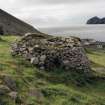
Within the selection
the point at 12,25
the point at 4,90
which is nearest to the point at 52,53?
the point at 4,90

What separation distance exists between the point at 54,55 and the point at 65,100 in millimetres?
8862

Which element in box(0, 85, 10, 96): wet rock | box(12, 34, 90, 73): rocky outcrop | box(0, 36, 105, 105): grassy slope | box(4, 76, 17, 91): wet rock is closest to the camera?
box(0, 85, 10, 96): wet rock

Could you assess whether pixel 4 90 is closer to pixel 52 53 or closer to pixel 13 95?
pixel 13 95

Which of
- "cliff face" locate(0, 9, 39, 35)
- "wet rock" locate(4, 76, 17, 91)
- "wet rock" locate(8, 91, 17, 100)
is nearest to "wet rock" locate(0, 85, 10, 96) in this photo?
"wet rock" locate(8, 91, 17, 100)

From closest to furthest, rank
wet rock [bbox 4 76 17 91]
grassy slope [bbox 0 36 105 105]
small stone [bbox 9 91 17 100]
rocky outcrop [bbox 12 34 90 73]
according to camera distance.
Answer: small stone [bbox 9 91 17 100] → wet rock [bbox 4 76 17 91] → grassy slope [bbox 0 36 105 105] → rocky outcrop [bbox 12 34 90 73]

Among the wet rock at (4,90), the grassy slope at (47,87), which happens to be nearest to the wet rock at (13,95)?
the wet rock at (4,90)

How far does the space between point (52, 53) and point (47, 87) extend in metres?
6.87

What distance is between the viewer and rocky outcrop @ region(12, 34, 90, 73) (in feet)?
113

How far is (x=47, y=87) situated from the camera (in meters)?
28.8

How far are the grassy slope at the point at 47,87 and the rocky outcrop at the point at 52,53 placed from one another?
3.36 ft

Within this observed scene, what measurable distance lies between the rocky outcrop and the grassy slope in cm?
102

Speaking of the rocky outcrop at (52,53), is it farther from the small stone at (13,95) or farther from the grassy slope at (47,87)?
the small stone at (13,95)

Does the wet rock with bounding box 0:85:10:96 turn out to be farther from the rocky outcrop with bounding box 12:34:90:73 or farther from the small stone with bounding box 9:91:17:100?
the rocky outcrop with bounding box 12:34:90:73

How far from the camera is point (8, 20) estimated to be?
98500 mm
